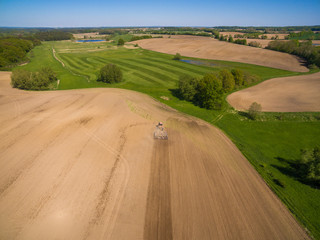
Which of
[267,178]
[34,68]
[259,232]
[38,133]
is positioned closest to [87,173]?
[38,133]

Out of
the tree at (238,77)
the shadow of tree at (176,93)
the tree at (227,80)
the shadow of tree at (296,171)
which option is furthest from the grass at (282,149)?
the tree at (238,77)

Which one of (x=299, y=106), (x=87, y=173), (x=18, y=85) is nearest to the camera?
(x=87, y=173)

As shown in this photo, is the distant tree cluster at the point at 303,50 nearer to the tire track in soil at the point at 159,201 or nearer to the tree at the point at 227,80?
the tree at the point at 227,80

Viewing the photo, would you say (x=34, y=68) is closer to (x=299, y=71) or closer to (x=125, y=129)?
(x=125, y=129)

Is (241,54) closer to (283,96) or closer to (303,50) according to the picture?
(303,50)

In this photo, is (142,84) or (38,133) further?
(142,84)

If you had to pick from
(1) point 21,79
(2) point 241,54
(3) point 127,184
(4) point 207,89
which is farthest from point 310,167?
(2) point 241,54
